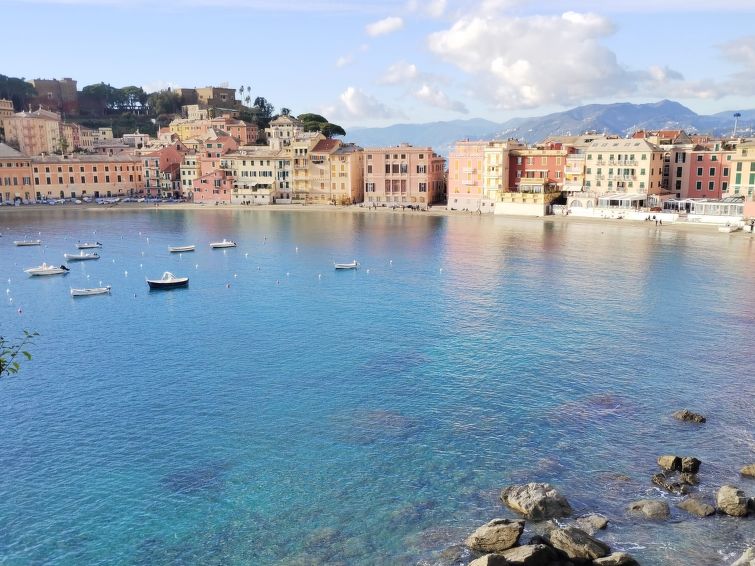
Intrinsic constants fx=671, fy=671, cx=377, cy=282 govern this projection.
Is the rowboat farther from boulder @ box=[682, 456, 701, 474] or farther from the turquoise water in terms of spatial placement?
boulder @ box=[682, 456, 701, 474]

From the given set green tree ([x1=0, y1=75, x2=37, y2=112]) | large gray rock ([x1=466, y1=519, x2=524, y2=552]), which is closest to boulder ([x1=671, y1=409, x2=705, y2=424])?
large gray rock ([x1=466, y1=519, x2=524, y2=552])

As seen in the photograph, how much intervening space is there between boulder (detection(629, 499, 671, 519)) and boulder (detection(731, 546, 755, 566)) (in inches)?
131

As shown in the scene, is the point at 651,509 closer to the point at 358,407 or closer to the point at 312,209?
the point at 358,407

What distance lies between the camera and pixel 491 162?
115m

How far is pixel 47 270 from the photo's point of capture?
69.4 m

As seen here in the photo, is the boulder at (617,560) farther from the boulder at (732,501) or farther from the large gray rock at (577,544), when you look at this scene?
the boulder at (732,501)

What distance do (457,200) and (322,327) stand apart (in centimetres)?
7614

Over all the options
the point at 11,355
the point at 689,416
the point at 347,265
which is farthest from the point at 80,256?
the point at 689,416

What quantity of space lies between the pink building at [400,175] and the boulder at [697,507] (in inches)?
3967

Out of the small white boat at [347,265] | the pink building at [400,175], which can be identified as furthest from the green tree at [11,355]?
the pink building at [400,175]

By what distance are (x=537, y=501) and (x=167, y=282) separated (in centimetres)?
4637

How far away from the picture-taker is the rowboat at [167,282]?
62125mm

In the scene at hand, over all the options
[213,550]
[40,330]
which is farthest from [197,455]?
[40,330]

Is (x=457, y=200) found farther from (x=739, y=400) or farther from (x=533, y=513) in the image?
(x=533, y=513)
